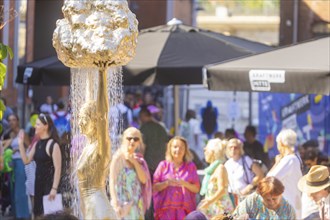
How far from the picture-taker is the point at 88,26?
576 centimetres

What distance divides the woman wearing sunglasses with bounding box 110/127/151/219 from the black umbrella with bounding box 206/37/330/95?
1.34 metres

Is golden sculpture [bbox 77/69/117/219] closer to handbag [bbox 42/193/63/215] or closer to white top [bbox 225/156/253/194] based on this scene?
handbag [bbox 42/193/63/215]

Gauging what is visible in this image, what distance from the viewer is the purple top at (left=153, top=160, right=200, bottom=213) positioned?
1050 centimetres

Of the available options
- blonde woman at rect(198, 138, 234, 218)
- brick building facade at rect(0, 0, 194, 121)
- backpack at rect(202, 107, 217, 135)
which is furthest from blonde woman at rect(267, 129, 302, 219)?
backpack at rect(202, 107, 217, 135)

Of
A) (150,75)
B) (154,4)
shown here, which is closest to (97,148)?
(150,75)

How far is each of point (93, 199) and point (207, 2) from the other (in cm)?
3825

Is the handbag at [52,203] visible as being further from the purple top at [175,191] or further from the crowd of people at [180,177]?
the purple top at [175,191]

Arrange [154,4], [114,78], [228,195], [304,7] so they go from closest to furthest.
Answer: [114,78]
[228,195]
[154,4]
[304,7]

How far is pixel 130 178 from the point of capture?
33.0 feet

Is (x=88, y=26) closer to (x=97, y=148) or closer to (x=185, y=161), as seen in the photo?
(x=97, y=148)

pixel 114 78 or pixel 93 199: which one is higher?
pixel 114 78

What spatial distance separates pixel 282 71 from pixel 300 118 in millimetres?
8380

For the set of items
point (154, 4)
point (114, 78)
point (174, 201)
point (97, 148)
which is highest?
point (154, 4)

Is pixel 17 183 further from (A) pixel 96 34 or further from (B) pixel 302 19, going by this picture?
(B) pixel 302 19
